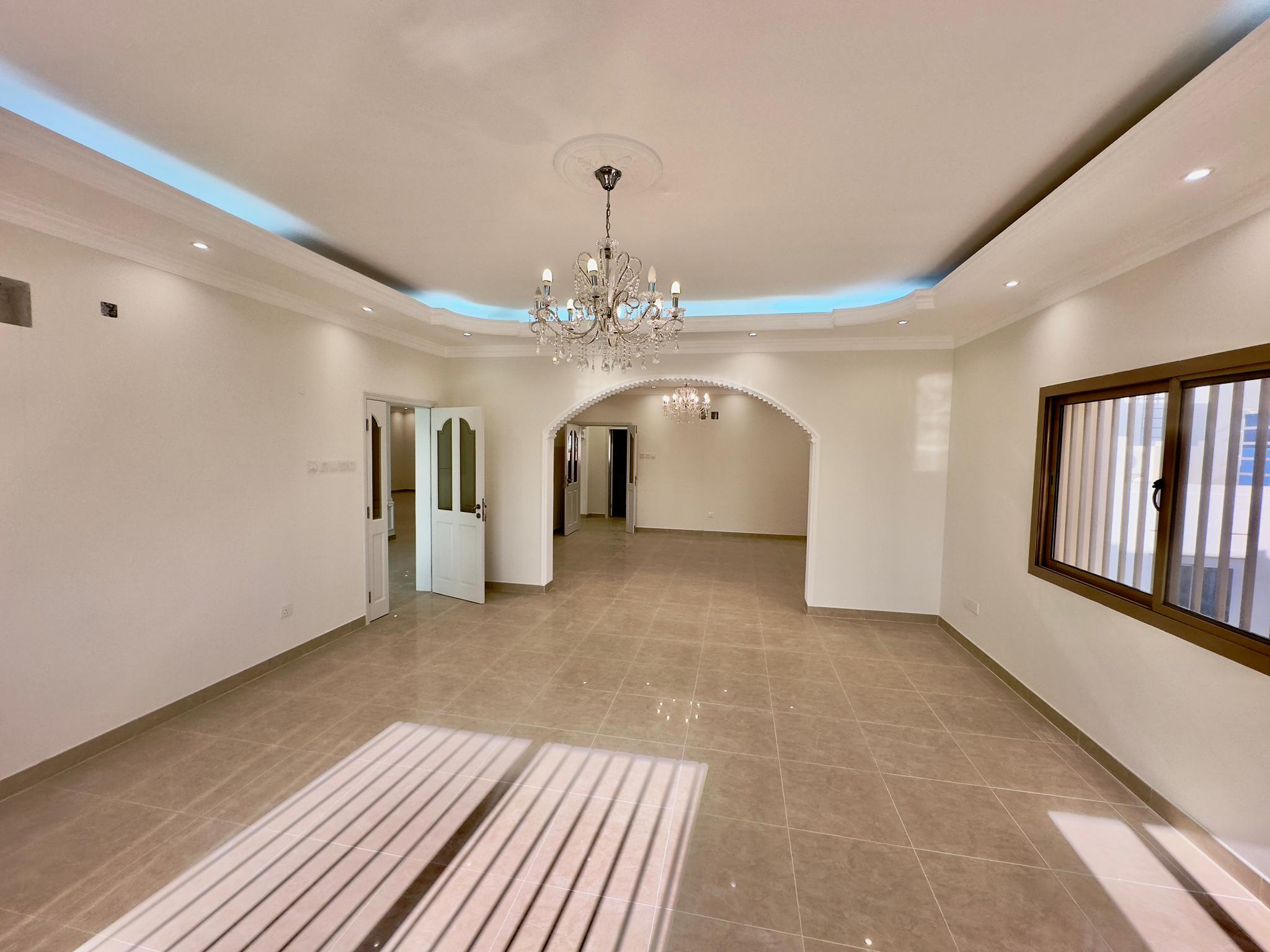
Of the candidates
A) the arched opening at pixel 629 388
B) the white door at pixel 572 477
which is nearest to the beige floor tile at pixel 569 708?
the arched opening at pixel 629 388

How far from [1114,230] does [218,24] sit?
3.79 meters

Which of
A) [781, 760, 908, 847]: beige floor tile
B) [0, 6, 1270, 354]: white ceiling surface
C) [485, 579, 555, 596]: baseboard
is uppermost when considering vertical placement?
[0, 6, 1270, 354]: white ceiling surface

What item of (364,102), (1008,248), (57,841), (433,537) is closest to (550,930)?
(57,841)

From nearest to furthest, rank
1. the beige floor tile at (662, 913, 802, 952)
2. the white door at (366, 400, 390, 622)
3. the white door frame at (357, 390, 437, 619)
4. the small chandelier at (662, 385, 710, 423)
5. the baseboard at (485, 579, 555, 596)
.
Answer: the beige floor tile at (662, 913, 802, 952), the white door at (366, 400, 390, 622), the white door frame at (357, 390, 437, 619), the baseboard at (485, 579, 555, 596), the small chandelier at (662, 385, 710, 423)

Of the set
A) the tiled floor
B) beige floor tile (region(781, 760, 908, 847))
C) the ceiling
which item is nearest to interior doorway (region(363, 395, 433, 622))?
the tiled floor

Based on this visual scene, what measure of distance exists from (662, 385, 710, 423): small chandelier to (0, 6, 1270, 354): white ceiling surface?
5.56m

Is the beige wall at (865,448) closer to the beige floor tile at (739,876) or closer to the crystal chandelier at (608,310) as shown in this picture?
the crystal chandelier at (608,310)

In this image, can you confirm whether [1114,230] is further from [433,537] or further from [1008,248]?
[433,537]

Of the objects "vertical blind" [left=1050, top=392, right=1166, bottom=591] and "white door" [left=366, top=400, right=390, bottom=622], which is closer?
"vertical blind" [left=1050, top=392, right=1166, bottom=591]

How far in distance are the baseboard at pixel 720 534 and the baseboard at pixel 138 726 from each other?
6696mm

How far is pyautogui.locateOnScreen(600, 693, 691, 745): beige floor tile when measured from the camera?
3078mm

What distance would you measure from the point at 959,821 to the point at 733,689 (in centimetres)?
154

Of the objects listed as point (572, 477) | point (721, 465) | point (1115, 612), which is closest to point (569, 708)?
point (1115, 612)

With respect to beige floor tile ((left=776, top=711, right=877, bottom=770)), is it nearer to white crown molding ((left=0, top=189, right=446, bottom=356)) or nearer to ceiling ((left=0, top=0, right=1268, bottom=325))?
ceiling ((left=0, top=0, right=1268, bottom=325))
